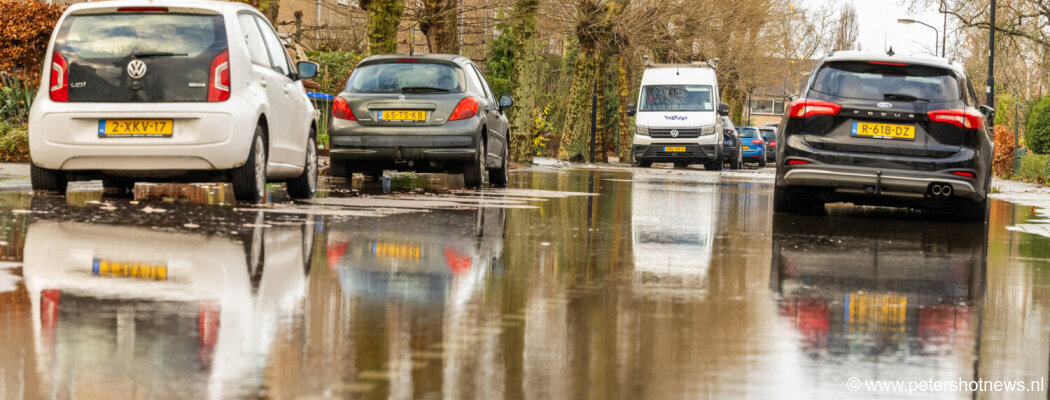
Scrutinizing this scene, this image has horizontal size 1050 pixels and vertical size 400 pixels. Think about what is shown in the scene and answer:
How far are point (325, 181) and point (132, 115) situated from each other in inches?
273

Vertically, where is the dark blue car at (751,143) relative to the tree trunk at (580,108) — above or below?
below

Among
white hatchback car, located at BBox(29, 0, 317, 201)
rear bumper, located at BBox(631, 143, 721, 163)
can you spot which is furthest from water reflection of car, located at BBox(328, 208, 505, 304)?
rear bumper, located at BBox(631, 143, 721, 163)

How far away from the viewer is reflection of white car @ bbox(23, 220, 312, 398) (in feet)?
15.2

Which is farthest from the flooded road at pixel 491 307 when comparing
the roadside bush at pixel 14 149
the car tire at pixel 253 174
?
the roadside bush at pixel 14 149

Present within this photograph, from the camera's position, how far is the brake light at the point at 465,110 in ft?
53.6

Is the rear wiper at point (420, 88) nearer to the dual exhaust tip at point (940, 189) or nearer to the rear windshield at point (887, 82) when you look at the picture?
the rear windshield at point (887, 82)

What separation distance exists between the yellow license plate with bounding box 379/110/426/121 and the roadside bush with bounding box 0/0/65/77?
8.86 m

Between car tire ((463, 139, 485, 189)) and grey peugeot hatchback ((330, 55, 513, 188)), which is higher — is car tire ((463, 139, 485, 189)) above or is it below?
below

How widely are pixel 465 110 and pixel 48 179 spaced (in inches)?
218

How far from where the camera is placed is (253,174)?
11922mm

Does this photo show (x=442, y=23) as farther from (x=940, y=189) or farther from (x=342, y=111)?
(x=940, y=189)

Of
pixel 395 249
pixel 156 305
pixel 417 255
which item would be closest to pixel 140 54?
pixel 395 249

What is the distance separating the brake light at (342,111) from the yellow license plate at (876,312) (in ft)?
32.7

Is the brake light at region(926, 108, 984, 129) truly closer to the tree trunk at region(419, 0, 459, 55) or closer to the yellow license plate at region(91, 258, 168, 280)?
the yellow license plate at region(91, 258, 168, 280)
